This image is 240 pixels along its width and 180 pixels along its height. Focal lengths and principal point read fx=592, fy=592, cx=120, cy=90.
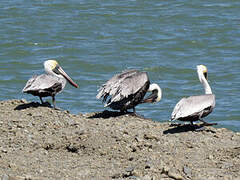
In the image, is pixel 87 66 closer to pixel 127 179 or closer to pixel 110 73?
pixel 110 73

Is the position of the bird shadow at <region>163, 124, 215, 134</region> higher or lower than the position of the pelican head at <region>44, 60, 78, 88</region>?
lower

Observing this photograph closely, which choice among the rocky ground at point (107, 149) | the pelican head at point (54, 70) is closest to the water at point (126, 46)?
the pelican head at point (54, 70)

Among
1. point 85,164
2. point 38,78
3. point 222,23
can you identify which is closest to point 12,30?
point 222,23

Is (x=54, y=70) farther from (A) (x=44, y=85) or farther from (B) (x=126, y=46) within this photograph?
(B) (x=126, y=46)

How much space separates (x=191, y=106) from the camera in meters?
10.0

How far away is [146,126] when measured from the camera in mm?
10172

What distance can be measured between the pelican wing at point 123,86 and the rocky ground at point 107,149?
1.67 feet

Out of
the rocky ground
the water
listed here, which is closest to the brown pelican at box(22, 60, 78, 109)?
the rocky ground

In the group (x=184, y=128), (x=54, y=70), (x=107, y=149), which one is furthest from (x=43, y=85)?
(x=107, y=149)

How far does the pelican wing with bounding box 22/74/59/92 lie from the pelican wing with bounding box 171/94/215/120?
2798 mm

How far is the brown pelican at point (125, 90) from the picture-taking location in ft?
36.4

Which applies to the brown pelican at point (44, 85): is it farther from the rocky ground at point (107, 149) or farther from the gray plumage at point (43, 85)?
the rocky ground at point (107, 149)

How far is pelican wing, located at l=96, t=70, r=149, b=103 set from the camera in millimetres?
11078

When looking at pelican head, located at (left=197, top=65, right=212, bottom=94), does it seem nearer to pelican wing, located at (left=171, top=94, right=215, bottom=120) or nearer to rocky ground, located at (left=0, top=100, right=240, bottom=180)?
pelican wing, located at (left=171, top=94, right=215, bottom=120)
